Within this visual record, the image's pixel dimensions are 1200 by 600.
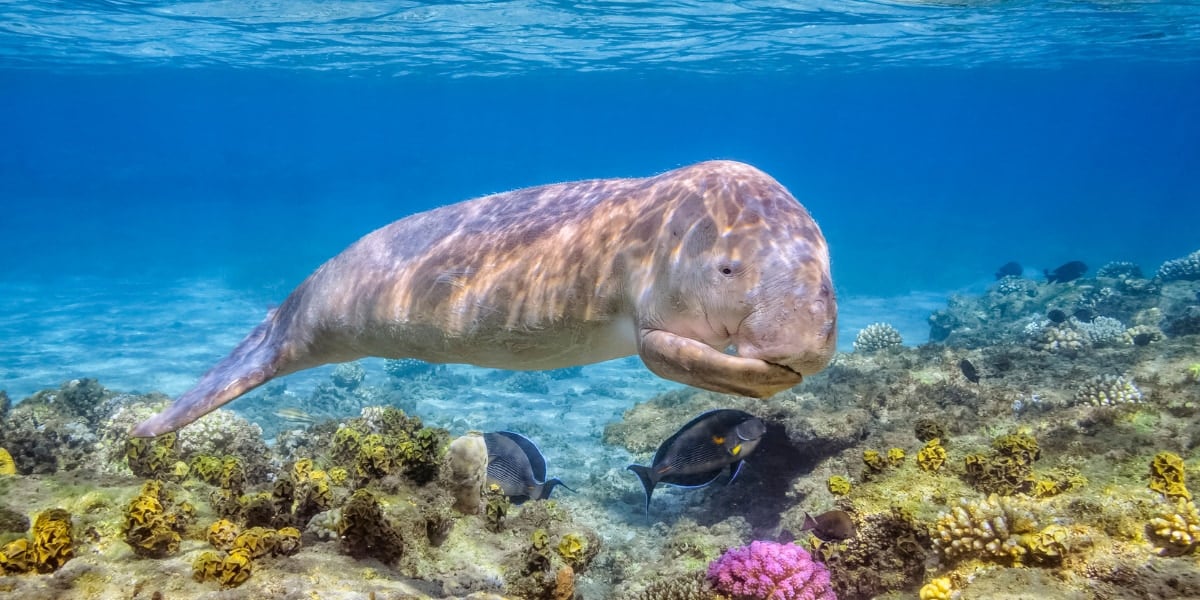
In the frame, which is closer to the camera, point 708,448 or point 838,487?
point 838,487

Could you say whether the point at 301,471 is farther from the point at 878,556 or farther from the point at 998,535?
the point at 998,535

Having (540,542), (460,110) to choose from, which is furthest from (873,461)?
(460,110)

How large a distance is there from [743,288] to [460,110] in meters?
77.4

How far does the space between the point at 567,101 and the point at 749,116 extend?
35.2 meters

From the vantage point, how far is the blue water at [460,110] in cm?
2427

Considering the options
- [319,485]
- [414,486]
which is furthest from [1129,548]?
[319,485]

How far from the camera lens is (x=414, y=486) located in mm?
4562

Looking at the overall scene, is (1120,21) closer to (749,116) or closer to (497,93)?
(497,93)

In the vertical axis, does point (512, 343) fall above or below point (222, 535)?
above

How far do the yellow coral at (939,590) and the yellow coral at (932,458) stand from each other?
1516 millimetres

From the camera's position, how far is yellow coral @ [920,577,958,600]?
3.34m

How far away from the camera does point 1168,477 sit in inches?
153

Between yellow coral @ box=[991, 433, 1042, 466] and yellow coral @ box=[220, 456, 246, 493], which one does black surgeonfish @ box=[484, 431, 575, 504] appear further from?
yellow coral @ box=[991, 433, 1042, 466]

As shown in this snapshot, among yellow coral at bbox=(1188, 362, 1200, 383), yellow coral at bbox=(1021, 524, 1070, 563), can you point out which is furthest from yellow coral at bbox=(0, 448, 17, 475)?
yellow coral at bbox=(1188, 362, 1200, 383)
